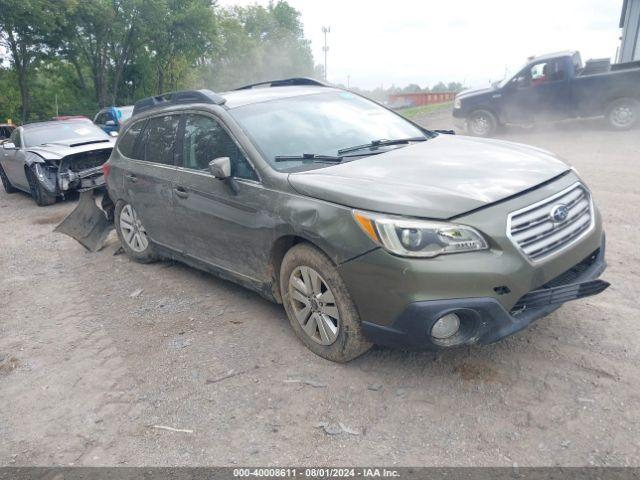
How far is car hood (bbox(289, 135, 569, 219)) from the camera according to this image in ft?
9.73

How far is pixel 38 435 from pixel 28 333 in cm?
165

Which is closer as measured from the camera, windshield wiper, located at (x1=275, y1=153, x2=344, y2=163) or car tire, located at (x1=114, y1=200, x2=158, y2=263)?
windshield wiper, located at (x1=275, y1=153, x2=344, y2=163)

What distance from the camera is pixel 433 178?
3223 mm

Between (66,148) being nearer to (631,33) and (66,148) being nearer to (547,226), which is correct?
(547,226)

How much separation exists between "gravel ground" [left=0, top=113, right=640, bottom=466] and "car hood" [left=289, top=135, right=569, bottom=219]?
1.07 meters

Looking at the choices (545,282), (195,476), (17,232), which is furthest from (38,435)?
(17,232)

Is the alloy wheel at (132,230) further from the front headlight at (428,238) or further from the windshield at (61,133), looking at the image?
the windshield at (61,133)

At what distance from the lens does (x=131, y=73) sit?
37156 millimetres

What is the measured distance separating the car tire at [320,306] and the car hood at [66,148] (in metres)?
7.31

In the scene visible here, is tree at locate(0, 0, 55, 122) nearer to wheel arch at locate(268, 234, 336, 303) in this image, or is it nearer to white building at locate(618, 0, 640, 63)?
white building at locate(618, 0, 640, 63)

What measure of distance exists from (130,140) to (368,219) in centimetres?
365

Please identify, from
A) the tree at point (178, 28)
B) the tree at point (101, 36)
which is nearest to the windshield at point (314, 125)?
the tree at point (101, 36)

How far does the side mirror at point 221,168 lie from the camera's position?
12.5 feet

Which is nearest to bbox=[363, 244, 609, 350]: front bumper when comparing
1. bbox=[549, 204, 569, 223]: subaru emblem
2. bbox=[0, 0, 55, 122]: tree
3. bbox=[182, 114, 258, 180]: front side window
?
bbox=[549, 204, 569, 223]: subaru emblem
